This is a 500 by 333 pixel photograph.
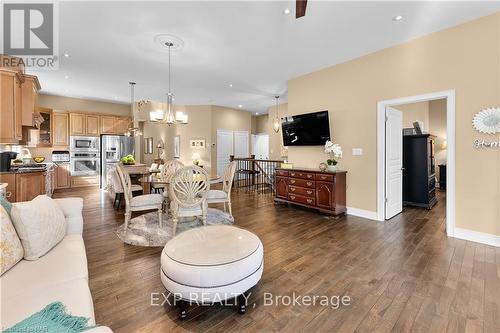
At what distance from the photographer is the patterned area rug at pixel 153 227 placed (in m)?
3.13

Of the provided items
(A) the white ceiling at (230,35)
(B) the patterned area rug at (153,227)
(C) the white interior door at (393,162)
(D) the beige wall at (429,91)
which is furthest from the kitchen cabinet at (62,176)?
(C) the white interior door at (393,162)

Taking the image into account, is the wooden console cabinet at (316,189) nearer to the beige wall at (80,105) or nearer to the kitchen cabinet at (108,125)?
the kitchen cabinet at (108,125)

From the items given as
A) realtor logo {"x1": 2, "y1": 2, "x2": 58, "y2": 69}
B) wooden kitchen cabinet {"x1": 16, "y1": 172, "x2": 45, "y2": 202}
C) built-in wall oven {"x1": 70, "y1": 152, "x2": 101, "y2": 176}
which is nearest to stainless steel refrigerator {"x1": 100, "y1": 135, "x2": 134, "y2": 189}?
built-in wall oven {"x1": 70, "y1": 152, "x2": 101, "y2": 176}

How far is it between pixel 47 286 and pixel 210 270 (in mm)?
926

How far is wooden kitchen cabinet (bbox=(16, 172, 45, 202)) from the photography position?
355cm

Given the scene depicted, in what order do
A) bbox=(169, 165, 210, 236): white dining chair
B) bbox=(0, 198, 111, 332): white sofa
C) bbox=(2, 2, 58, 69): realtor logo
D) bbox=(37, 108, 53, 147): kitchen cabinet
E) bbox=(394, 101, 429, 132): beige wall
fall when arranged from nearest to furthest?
bbox=(0, 198, 111, 332): white sofa, bbox=(2, 2, 58, 69): realtor logo, bbox=(169, 165, 210, 236): white dining chair, bbox=(394, 101, 429, 132): beige wall, bbox=(37, 108, 53, 147): kitchen cabinet

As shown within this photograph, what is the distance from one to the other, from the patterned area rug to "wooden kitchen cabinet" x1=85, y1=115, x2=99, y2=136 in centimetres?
491

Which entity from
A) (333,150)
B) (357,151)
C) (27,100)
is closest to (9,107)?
(27,100)

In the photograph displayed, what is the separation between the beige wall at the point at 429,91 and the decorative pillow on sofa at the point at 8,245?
14.9 feet

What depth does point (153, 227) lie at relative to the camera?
3.64 m

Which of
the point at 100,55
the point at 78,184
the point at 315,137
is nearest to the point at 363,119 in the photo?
the point at 315,137

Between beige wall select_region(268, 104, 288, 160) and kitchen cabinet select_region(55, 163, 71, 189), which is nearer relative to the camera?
kitchen cabinet select_region(55, 163, 71, 189)

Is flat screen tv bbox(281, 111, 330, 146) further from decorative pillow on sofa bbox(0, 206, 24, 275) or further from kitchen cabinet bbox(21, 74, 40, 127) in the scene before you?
kitchen cabinet bbox(21, 74, 40, 127)

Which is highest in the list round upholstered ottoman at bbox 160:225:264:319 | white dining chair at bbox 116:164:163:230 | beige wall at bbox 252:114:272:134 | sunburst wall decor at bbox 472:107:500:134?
beige wall at bbox 252:114:272:134
